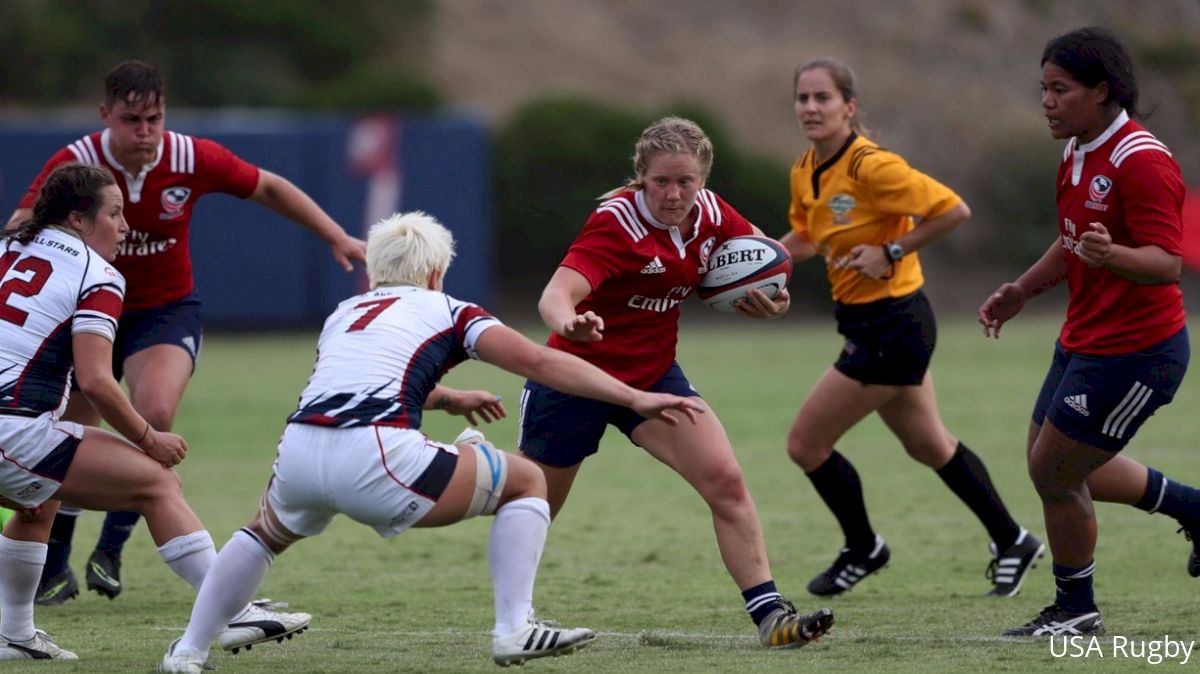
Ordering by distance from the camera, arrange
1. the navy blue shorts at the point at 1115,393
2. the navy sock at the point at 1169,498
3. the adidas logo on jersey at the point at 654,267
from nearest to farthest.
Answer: the navy blue shorts at the point at 1115,393 → the adidas logo on jersey at the point at 654,267 → the navy sock at the point at 1169,498

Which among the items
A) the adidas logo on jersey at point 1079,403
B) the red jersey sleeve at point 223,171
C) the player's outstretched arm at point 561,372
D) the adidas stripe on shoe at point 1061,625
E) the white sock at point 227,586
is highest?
the red jersey sleeve at point 223,171

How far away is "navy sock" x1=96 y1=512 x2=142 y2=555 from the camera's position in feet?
21.4

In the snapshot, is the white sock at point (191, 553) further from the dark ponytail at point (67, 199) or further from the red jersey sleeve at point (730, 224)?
the red jersey sleeve at point (730, 224)

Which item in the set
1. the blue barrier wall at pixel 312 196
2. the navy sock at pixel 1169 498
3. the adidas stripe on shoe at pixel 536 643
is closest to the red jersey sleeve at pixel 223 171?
the adidas stripe on shoe at pixel 536 643

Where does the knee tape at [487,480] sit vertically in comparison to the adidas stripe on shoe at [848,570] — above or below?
above

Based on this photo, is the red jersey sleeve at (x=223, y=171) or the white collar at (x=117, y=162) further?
the red jersey sleeve at (x=223, y=171)

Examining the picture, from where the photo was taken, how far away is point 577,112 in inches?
1089

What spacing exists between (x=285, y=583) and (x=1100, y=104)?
3.86 metres

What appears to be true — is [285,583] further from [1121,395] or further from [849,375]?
[1121,395]

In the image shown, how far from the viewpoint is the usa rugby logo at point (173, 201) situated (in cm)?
656

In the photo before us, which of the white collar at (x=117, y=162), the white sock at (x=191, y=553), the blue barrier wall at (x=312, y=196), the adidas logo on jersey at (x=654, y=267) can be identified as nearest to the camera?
the white sock at (x=191, y=553)

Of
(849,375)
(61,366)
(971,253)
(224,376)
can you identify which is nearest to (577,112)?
(971,253)

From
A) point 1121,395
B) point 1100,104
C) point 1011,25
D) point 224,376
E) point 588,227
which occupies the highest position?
point 1011,25

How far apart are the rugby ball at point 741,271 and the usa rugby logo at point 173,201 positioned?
2321mm
